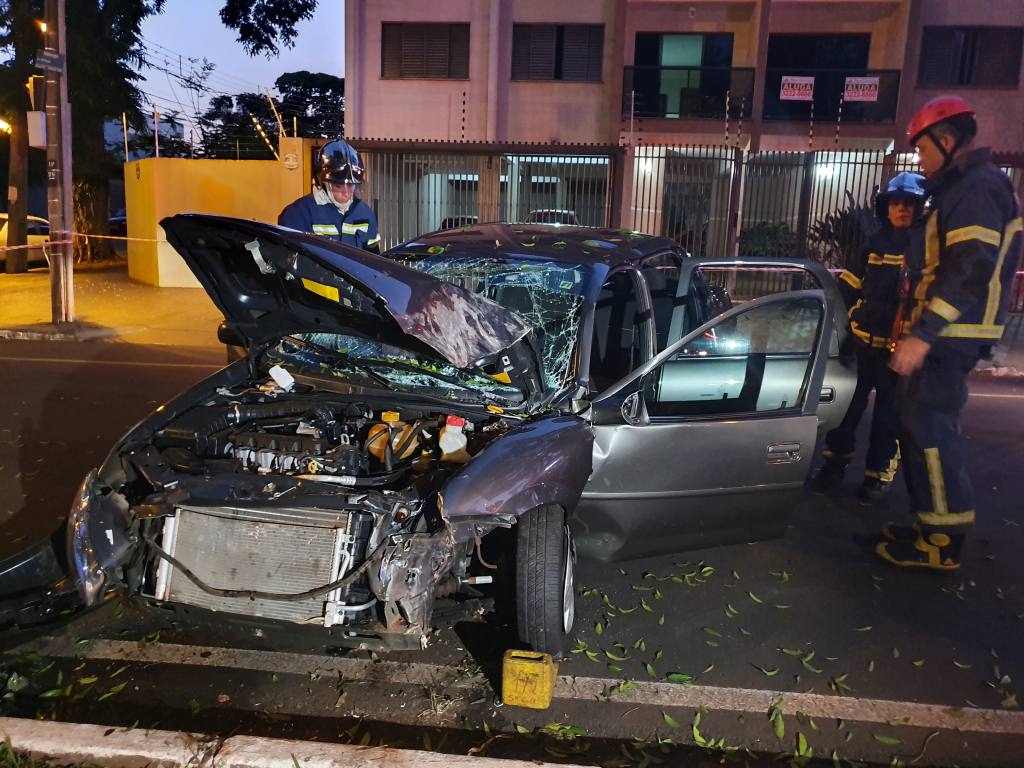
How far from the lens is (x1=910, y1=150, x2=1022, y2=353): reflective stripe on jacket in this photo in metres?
3.79

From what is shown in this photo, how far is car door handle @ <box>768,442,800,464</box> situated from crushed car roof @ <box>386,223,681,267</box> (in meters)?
1.14

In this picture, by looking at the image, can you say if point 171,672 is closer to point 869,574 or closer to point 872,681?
point 872,681

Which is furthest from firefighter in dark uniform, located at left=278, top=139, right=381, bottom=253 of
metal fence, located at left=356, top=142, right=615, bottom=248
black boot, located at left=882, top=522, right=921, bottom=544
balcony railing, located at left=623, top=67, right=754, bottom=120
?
balcony railing, located at left=623, top=67, right=754, bottom=120

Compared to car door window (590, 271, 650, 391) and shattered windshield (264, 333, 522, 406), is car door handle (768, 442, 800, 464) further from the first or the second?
shattered windshield (264, 333, 522, 406)

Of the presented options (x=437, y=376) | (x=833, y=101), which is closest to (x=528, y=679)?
(x=437, y=376)

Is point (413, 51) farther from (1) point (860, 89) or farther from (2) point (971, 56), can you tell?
(2) point (971, 56)

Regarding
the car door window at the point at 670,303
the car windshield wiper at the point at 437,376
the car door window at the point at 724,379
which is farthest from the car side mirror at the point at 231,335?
the car door window at the point at 670,303

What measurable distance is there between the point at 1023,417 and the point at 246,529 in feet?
23.2

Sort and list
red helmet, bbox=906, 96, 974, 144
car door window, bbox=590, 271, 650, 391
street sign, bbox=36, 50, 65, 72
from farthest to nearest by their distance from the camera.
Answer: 1. street sign, bbox=36, 50, 65, 72
2. car door window, bbox=590, 271, 650, 391
3. red helmet, bbox=906, 96, 974, 144

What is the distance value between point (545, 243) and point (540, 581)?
6.45ft

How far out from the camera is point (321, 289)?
10.6ft

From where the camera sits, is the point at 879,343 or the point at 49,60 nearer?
the point at 879,343

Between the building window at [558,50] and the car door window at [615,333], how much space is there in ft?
44.7

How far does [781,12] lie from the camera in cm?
1733
